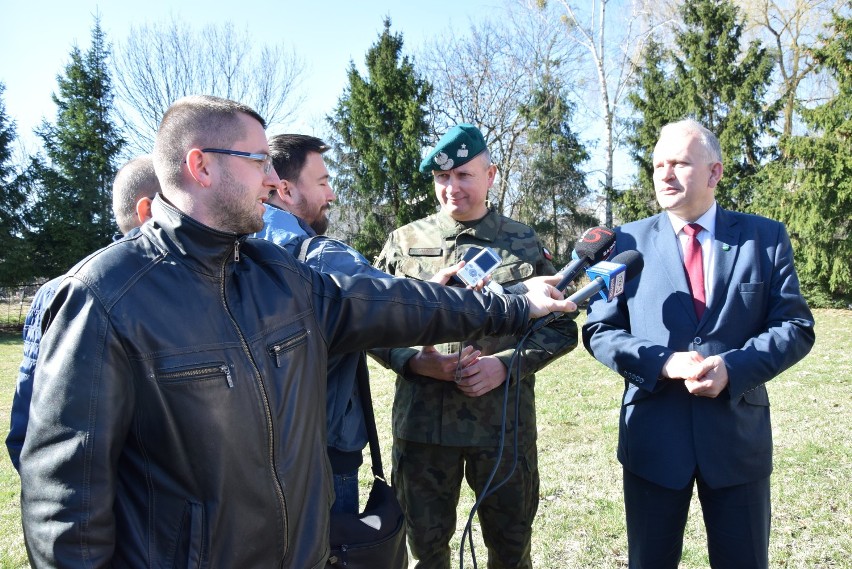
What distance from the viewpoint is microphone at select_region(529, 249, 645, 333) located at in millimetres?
2387

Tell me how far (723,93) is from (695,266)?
2101cm

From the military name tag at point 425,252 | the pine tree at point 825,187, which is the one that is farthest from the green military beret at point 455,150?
the pine tree at point 825,187

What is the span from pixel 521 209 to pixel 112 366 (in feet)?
79.3

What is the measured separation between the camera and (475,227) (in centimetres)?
338

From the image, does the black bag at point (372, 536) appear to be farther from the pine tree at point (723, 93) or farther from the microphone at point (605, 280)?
the pine tree at point (723, 93)

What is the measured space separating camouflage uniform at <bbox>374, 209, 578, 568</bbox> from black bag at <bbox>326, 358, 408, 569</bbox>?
75 cm

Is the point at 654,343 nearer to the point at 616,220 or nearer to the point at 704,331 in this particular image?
the point at 704,331

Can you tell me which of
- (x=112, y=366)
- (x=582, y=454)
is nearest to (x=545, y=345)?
(x=112, y=366)

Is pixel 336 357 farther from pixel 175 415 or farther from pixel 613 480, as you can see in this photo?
pixel 613 480

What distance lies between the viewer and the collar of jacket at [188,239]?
1680mm

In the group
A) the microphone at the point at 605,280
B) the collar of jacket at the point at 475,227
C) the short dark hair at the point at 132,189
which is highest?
the short dark hair at the point at 132,189

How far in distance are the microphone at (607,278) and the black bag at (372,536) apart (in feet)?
3.48

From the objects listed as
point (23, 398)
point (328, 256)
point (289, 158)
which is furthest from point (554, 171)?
point (23, 398)

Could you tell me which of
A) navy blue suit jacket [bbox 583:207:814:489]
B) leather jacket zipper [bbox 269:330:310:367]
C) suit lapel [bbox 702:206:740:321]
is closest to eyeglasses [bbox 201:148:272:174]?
leather jacket zipper [bbox 269:330:310:367]
